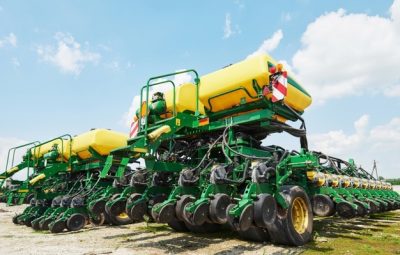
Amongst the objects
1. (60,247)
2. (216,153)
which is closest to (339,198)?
(216,153)

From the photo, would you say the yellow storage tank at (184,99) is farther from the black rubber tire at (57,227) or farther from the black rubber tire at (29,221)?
the black rubber tire at (29,221)

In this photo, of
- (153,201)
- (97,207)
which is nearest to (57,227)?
(97,207)

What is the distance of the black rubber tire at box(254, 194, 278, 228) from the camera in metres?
5.19

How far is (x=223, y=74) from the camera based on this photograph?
24.1 feet

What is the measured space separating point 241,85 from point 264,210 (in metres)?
2.66

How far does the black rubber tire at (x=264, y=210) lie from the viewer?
519 centimetres

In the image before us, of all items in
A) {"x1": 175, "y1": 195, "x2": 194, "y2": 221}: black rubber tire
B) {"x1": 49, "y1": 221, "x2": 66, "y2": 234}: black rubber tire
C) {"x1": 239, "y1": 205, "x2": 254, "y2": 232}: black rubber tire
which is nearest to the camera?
{"x1": 239, "y1": 205, "x2": 254, "y2": 232}: black rubber tire

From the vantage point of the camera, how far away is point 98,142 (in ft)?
37.3

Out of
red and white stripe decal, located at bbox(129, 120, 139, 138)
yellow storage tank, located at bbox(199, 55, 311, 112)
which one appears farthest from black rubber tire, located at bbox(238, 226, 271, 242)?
red and white stripe decal, located at bbox(129, 120, 139, 138)

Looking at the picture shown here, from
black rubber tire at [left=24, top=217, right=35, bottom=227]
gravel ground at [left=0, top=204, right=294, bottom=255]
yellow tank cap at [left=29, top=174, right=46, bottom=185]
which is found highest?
yellow tank cap at [left=29, top=174, right=46, bottom=185]

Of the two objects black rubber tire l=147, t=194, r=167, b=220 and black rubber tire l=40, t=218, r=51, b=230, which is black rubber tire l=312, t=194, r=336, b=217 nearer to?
black rubber tire l=147, t=194, r=167, b=220

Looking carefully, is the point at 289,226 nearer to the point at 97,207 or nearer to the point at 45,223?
the point at 97,207

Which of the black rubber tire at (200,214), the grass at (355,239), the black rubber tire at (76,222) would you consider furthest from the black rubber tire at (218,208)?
the black rubber tire at (76,222)

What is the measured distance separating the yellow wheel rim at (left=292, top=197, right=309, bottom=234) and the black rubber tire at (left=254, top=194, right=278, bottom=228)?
3.21 ft
